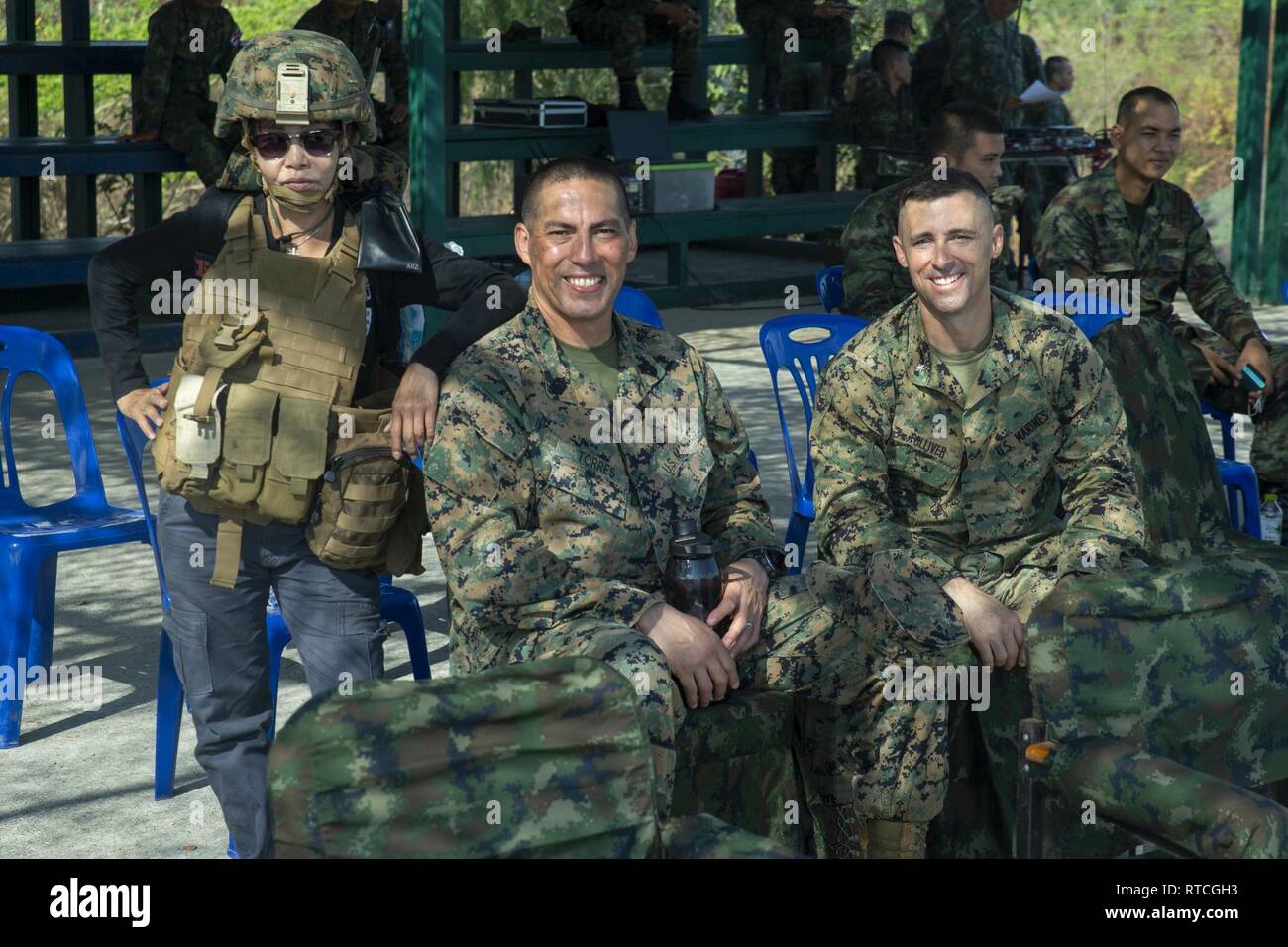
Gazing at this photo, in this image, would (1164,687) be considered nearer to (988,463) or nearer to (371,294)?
(988,463)

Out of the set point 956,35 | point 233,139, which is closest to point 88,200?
point 233,139

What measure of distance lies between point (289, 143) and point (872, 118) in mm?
10811

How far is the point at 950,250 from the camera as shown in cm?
424

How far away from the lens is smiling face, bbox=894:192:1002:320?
424cm

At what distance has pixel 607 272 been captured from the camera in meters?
3.81

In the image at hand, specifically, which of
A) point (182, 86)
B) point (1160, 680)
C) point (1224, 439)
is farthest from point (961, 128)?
point (182, 86)

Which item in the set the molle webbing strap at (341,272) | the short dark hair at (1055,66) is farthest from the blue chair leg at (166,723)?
the short dark hair at (1055,66)

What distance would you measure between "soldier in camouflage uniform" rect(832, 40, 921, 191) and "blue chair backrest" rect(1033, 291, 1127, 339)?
7551 millimetres

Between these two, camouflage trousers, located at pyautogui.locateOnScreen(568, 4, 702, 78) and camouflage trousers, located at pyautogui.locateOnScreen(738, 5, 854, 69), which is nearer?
camouflage trousers, located at pyautogui.locateOnScreen(568, 4, 702, 78)

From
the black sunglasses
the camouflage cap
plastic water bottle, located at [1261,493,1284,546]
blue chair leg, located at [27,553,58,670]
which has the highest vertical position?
the camouflage cap

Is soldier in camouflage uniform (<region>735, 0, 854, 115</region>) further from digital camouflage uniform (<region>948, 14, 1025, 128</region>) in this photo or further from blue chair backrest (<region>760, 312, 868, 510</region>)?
blue chair backrest (<region>760, 312, 868, 510</region>)

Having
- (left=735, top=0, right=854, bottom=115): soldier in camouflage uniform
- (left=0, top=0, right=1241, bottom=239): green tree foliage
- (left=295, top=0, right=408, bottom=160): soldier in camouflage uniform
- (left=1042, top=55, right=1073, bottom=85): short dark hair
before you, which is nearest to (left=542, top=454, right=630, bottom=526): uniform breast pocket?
(left=295, top=0, right=408, bottom=160): soldier in camouflage uniform

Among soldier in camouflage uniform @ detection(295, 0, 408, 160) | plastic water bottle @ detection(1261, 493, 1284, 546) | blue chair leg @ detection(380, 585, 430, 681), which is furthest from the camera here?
soldier in camouflage uniform @ detection(295, 0, 408, 160)

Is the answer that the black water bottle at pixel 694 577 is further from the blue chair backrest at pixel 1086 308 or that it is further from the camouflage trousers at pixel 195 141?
the camouflage trousers at pixel 195 141
